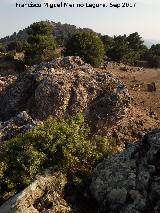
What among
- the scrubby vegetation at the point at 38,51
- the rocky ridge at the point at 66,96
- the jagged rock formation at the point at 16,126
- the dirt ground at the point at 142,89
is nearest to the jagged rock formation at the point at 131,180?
the jagged rock formation at the point at 16,126

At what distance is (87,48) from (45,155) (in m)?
49.0

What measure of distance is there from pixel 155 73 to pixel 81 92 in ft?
132

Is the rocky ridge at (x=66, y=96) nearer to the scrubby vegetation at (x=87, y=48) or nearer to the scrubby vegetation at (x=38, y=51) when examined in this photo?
the scrubby vegetation at (x=87, y=48)

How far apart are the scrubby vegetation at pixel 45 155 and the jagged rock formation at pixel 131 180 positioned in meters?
0.86

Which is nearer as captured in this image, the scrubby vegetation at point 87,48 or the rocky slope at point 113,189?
the rocky slope at point 113,189

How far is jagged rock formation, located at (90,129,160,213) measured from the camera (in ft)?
40.3

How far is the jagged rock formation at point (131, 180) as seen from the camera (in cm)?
1230

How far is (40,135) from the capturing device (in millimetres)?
14703

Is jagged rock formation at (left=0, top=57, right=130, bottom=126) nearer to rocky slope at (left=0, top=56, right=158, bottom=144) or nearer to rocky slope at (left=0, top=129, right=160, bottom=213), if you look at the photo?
rocky slope at (left=0, top=56, right=158, bottom=144)

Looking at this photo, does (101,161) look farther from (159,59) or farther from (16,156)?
(159,59)

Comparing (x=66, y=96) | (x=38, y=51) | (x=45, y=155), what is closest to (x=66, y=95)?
(x=66, y=96)

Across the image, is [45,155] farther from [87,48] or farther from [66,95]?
[87,48]

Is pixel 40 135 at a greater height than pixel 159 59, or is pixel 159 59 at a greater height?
pixel 40 135

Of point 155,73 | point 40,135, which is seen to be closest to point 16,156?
point 40,135
